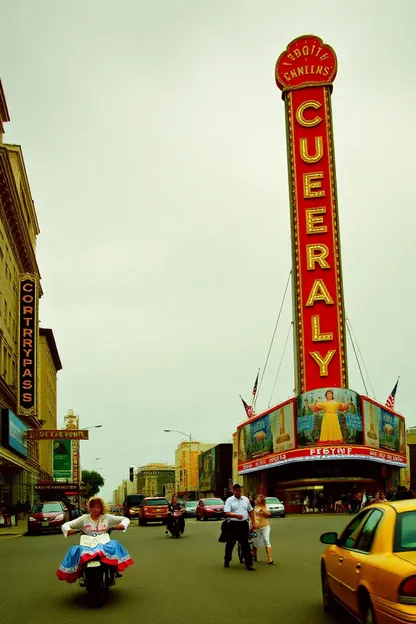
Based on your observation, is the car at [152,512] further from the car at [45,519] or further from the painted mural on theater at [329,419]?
the painted mural on theater at [329,419]

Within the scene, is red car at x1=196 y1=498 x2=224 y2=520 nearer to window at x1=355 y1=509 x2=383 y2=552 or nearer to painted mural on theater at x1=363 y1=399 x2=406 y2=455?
painted mural on theater at x1=363 y1=399 x2=406 y2=455

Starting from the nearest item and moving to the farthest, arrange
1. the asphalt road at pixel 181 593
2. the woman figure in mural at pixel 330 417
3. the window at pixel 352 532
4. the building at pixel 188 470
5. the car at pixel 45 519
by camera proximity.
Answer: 1. the window at pixel 352 532
2. the asphalt road at pixel 181 593
3. the car at pixel 45 519
4. the woman figure in mural at pixel 330 417
5. the building at pixel 188 470

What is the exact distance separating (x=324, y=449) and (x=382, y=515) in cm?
5379

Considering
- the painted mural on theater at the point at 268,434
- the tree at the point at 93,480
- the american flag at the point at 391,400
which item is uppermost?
the american flag at the point at 391,400

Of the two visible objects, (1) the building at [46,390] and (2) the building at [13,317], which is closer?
(2) the building at [13,317]

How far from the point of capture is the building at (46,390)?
9182cm

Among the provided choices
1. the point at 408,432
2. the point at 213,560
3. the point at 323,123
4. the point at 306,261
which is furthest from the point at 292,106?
the point at 213,560

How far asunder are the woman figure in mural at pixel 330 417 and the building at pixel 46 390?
38.6m

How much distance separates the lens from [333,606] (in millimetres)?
9398

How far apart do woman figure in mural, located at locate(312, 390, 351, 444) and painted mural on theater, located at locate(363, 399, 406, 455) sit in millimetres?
2823

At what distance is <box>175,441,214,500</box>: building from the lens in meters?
143

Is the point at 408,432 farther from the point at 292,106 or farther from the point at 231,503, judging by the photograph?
the point at 231,503

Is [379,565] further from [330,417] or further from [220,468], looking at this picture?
[220,468]

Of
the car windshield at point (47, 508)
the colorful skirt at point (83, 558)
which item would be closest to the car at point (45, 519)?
the car windshield at point (47, 508)
